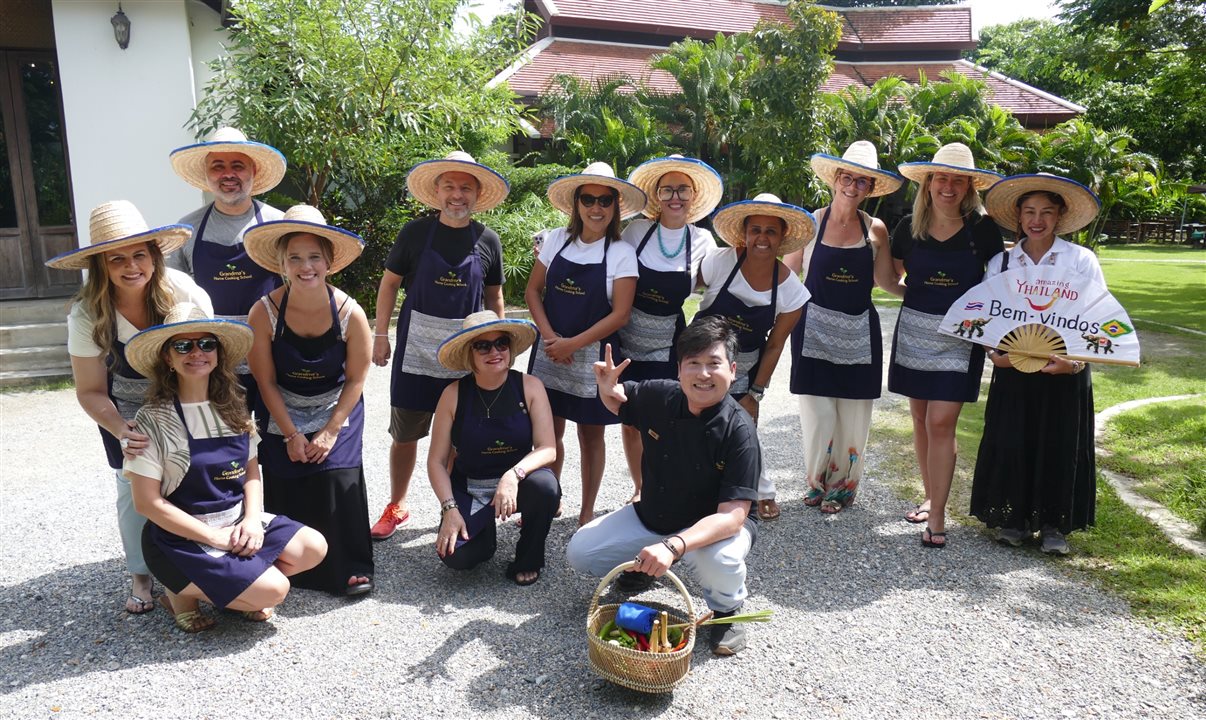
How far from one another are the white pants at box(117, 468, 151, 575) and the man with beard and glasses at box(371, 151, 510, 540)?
1170mm

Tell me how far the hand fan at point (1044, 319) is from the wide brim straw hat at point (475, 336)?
217 centimetres

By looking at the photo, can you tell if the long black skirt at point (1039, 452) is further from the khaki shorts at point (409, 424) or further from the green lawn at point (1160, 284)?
the green lawn at point (1160, 284)

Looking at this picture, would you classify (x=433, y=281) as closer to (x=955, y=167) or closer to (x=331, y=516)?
(x=331, y=516)

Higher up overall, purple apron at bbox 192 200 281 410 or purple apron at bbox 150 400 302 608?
purple apron at bbox 192 200 281 410

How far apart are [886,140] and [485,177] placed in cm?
1707

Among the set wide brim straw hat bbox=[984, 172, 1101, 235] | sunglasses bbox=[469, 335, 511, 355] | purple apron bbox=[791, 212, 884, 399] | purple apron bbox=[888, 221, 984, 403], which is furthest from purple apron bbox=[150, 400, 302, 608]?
wide brim straw hat bbox=[984, 172, 1101, 235]

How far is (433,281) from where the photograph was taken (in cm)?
436

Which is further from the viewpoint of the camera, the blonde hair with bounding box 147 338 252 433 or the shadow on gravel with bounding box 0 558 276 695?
the blonde hair with bounding box 147 338 252 433

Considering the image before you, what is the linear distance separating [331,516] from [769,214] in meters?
2.59

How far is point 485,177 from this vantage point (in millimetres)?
4512

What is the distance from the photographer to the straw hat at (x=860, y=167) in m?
4.51

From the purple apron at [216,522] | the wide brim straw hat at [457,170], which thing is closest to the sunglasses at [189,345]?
the purple apron at [216,522]

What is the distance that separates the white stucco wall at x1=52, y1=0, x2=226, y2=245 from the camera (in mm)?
8789

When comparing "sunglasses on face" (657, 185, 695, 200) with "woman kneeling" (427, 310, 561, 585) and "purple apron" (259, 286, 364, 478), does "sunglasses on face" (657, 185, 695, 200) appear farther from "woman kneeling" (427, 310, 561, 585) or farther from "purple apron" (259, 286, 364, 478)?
"purple apron" (259, 286, 364, 478)
